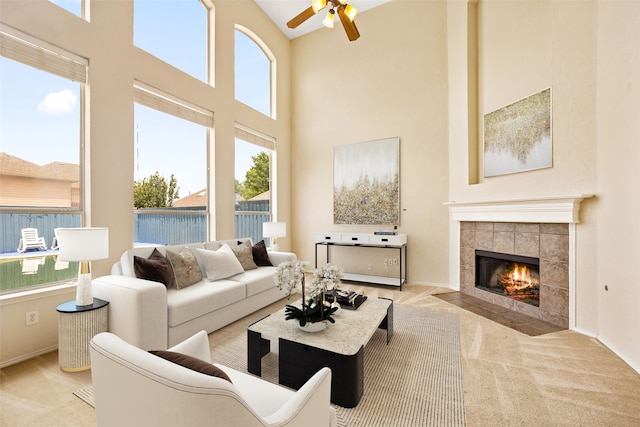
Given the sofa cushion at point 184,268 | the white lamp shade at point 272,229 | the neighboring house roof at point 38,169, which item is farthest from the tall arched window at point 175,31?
the sofa cushion at point 184,268

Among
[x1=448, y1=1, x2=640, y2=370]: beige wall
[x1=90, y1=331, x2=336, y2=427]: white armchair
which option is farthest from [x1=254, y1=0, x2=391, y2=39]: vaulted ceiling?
[x1=90, y1=331, x2=336, y2=427]: white armchair

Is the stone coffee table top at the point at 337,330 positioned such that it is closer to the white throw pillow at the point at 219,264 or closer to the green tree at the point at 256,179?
the white throw pillow at the point at 219,264

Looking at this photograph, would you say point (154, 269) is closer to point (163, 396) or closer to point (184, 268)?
point (184, 268)

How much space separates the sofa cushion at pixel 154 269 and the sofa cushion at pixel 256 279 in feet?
2.38

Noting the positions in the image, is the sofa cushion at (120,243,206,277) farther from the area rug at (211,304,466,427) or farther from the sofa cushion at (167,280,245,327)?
the area rug at (211,304,466,427)

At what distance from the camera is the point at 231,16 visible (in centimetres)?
453

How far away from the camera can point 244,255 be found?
374cm

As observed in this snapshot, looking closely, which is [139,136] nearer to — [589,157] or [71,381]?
[71,381]

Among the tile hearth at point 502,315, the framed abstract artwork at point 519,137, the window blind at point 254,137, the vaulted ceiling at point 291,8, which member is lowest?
the tile hearth at point 502,315

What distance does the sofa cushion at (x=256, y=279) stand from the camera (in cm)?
323

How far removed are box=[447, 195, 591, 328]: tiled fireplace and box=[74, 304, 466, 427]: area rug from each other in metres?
1.13

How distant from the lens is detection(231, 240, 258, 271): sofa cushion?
369cm

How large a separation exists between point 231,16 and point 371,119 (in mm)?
2814

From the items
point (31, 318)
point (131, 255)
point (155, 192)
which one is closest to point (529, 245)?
point (131, 255)
